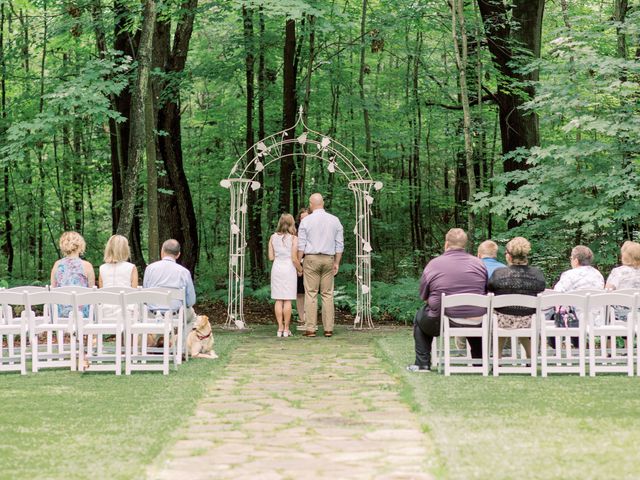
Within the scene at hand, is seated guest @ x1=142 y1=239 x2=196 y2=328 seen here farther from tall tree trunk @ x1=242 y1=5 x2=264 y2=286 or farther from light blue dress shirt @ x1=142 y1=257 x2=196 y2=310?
tall tree trunk @ x1=242 y1=5 x2=264 y2=286

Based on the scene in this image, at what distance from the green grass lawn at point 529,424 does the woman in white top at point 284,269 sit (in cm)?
421

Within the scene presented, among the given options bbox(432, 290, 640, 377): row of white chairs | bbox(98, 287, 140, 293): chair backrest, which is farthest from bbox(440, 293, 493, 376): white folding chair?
bbox(98, 287, 140, 293): chair backrest

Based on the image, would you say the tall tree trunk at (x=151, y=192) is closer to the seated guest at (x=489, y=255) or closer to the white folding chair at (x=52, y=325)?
A: the white folding chair at (x=52, y=325)

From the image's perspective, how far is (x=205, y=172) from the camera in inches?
1021

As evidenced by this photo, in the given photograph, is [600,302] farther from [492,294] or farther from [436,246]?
[436,246]

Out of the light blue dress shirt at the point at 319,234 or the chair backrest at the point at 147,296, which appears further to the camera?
the light blue dress shirt at the point at 319,234

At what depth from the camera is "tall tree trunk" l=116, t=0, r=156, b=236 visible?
47.0 feet

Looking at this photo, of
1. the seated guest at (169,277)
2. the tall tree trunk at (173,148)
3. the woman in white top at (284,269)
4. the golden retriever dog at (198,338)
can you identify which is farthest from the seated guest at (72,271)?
the tall tree trunk at (173,148)

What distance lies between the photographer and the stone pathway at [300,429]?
5.11 meters

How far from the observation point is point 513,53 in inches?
704

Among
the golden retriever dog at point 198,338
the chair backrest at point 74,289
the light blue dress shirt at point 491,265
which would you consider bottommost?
the golden retriever dog at point 198,338

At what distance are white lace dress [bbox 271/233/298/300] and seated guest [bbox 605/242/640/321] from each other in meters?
4.73

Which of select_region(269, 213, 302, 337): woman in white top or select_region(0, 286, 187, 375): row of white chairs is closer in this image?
select_region(0, 286, 187, 375): row of white chairs

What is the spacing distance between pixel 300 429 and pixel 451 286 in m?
3.57
